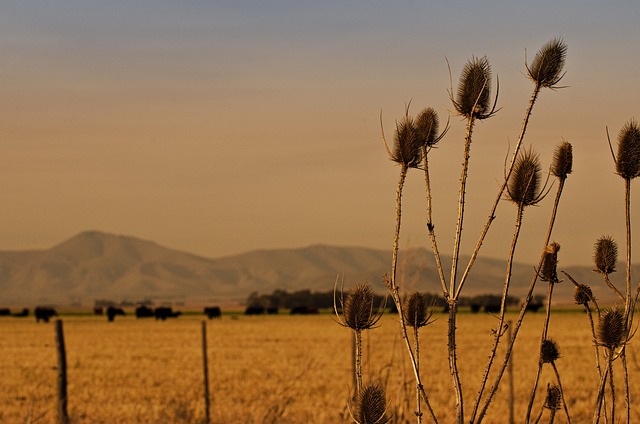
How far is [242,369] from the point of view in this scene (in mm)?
26891

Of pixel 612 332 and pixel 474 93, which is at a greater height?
pixel 474 93

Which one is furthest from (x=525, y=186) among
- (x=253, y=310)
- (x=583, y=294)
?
(x=253, y=310)

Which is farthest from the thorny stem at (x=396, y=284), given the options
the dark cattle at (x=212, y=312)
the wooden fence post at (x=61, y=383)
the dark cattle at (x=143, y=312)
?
the dark cattle at (x=143, y=312)

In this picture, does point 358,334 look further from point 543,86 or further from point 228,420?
point 228,420

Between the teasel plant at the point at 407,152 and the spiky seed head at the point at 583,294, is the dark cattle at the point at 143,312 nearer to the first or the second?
the spiky seed head at the point at 583,294

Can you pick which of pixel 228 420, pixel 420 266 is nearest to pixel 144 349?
pixel 228 420

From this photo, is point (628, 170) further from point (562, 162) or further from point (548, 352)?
point (548, 352)

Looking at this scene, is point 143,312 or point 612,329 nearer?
point 612,329

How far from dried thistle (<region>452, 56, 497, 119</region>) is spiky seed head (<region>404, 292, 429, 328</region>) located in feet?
2.00

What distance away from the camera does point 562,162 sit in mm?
2570

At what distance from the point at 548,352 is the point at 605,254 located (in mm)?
383

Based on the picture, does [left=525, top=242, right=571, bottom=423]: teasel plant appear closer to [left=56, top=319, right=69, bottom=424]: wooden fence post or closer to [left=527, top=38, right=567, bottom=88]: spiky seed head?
[left=527, top=38, right=567, bottom=88]: spiky seed head

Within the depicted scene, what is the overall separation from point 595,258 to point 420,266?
2.48 m

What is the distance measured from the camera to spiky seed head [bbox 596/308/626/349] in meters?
2.53
